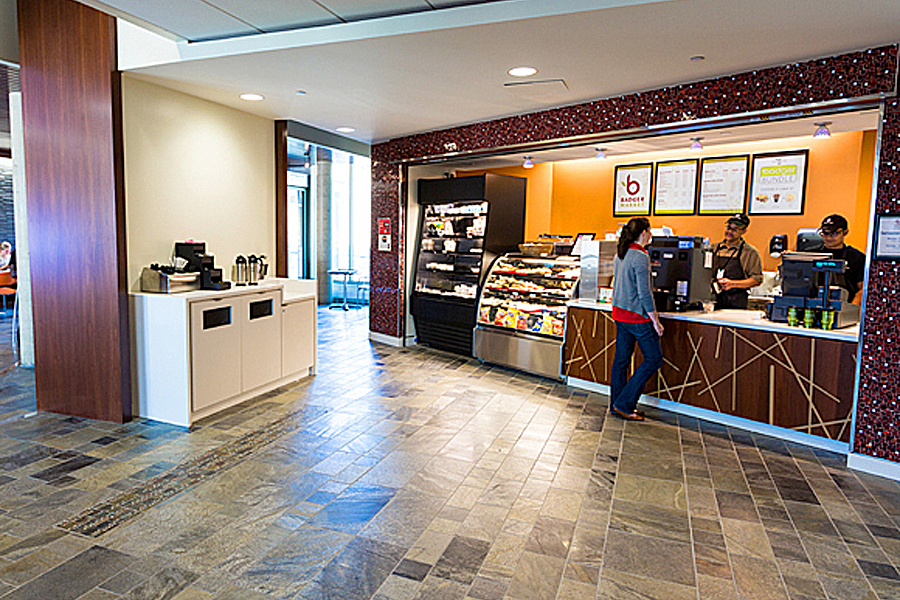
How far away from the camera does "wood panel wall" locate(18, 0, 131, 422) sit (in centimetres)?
431

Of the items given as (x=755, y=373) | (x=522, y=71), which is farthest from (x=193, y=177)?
(x=755, y=373)

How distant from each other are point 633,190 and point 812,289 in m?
3.32

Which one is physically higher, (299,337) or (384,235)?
(384,235)

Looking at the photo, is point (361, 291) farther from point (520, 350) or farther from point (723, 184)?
point (723, 184)

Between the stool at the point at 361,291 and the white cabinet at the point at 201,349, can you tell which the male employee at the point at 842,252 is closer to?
the white cabinet at the point at 201,349

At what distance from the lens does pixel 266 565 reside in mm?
2615

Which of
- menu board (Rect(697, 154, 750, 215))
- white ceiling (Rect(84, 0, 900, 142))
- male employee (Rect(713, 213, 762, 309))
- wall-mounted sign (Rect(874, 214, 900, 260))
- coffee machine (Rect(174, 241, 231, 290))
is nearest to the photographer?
white ceiling (Rect(84, 0, 900, 142))

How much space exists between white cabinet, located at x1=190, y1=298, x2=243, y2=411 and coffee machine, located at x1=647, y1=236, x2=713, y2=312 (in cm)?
374

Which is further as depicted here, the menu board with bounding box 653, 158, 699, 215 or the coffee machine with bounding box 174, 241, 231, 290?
the menu board with bounding box 653, 158, 699, 215

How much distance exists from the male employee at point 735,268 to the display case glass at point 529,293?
141 centimetres

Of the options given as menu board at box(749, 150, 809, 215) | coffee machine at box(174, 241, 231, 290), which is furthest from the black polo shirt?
coffee machine at box(174, 241, 231, 290)

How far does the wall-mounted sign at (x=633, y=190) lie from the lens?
725 cm

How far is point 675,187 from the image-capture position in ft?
23.1

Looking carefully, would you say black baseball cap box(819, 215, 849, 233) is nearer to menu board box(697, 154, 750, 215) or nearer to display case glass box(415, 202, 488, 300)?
menu board box(697, 154, 750, 215)
